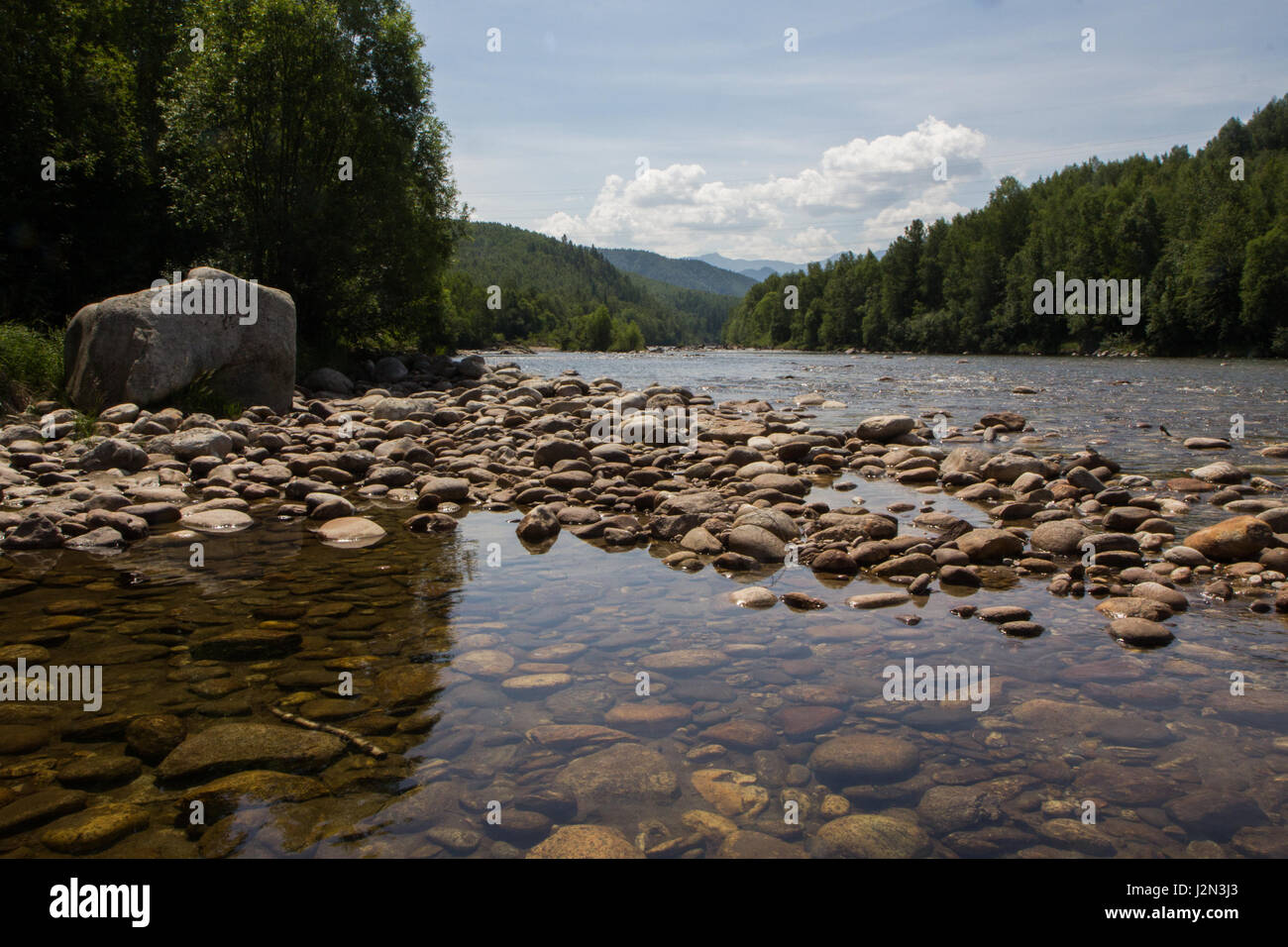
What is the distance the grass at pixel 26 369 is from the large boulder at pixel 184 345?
0.27 m

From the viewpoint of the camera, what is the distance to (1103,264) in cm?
6838

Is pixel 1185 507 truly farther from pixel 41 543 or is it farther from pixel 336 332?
pixel 336 332

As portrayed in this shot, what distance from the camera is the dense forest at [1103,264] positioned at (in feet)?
171

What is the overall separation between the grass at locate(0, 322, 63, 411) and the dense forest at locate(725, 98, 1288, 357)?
57.9 metres

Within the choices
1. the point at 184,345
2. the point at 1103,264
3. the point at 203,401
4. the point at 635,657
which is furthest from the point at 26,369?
the point at 1103,264

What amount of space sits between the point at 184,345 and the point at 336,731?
1176cm

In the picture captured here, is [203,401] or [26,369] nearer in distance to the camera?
[26,369]

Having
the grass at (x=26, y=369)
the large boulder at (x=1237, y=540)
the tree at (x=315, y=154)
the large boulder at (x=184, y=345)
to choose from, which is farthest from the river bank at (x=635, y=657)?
the tree at (x=315, y=154)

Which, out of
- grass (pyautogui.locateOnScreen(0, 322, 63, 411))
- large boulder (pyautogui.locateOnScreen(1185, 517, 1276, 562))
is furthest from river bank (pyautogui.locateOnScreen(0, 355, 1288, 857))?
grass (pyautogui.locateOnScreen(0, 322, 63, 411))

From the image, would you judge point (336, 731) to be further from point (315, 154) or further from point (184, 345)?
point (315, 154)

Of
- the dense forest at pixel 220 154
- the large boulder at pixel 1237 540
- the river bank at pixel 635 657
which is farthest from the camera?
the dense forest at pixel 220 154

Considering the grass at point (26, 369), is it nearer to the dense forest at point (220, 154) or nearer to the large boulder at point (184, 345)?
the large boulder at point (184, 345)
